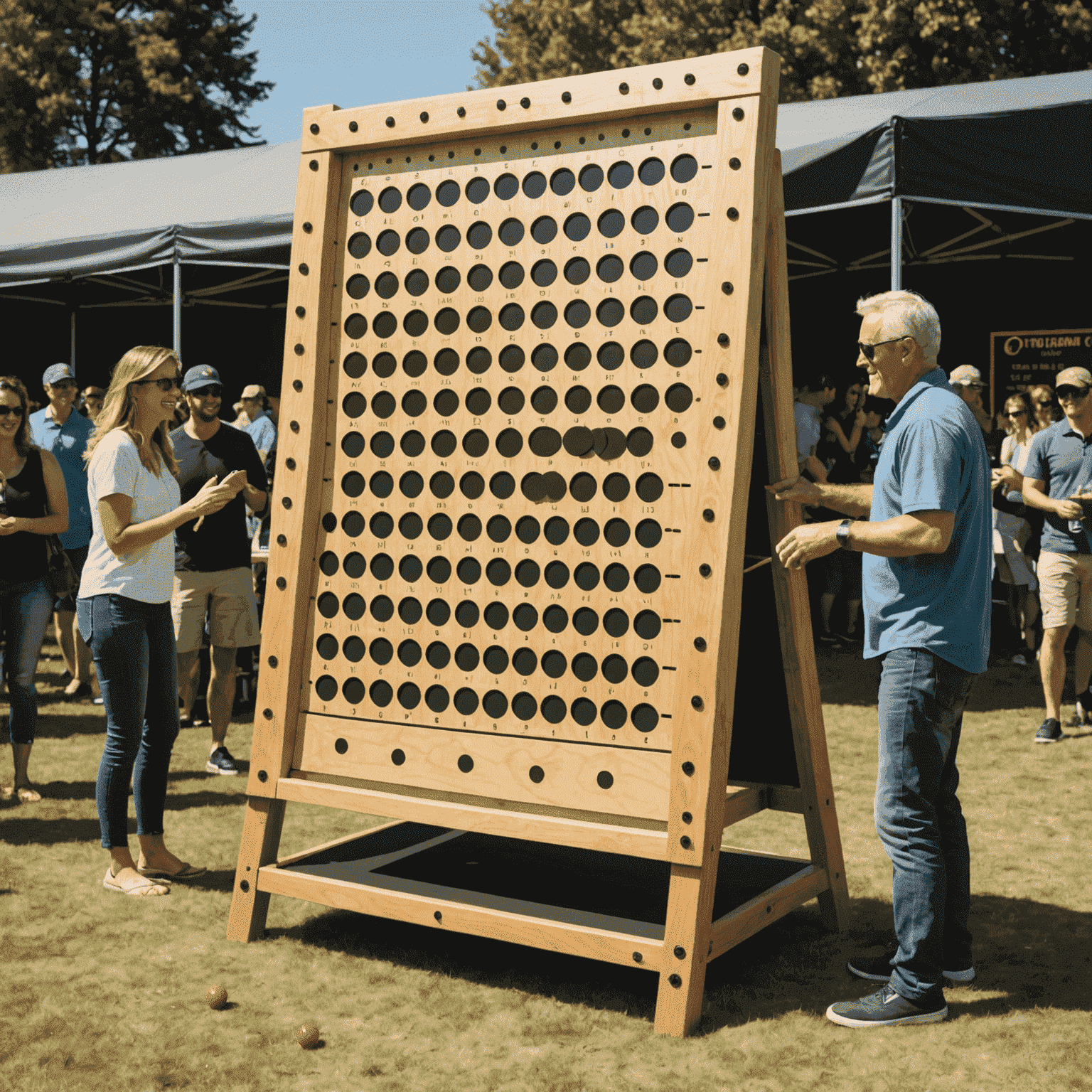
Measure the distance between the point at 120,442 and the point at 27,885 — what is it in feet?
5.98

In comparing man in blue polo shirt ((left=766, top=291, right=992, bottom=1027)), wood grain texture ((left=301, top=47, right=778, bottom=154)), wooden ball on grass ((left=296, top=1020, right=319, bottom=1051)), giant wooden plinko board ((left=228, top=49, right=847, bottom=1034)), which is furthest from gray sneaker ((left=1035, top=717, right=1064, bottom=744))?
wooden ball on grass ((left=296, top=1020, right=319, bottom=1051))

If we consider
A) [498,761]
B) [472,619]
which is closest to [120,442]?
[472,619]

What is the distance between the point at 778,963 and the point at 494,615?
1510mm

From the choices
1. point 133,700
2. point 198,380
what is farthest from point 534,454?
point 198,380

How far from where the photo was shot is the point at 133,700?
15.6 ft

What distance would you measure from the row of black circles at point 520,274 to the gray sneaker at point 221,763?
3.46 m

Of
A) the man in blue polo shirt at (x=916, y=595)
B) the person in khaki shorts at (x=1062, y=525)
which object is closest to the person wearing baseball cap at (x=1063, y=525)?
the person in khaki shorts at (x=1062, y=525)

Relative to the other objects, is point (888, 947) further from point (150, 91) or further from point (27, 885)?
point (150, 91)

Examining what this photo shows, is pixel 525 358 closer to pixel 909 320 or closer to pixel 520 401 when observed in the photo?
pixel 520 401

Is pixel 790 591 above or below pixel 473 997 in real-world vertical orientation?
above

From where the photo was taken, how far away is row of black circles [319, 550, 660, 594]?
378cm

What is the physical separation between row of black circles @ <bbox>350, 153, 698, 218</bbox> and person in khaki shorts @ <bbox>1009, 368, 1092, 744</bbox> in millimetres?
4328

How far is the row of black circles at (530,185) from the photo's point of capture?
12.3 feet

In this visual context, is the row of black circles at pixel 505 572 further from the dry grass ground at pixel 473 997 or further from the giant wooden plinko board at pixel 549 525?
the dry grass ground at pixel 473 997
